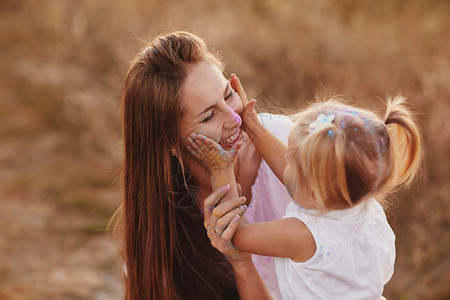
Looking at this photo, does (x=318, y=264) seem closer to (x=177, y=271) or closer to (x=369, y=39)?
(x=177, y=271)

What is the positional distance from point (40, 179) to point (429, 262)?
327 centimetres

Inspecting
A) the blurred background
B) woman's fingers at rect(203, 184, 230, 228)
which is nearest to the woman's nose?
woman's fingers at rect(203, 184, 230, 228)

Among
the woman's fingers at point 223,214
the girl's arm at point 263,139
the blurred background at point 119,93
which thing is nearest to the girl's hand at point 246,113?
the girl's arm at point 263,139

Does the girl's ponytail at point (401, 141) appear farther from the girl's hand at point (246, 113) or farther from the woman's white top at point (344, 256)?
the girl's hand at point (246, 113)

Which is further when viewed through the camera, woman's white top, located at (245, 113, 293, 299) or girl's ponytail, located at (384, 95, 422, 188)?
woman's white top, located at (245, 113, 293, 299)

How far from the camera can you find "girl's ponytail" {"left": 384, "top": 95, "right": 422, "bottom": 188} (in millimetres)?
1596

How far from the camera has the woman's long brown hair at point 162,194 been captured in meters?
1.87

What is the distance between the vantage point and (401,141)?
1643 millimetres

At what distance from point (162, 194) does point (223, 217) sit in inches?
15.9

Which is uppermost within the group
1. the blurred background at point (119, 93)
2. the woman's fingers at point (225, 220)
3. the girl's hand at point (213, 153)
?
the blurred background at point (119, 93)

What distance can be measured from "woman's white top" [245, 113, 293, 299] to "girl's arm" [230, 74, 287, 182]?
16cm

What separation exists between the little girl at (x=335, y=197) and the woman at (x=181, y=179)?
12 cm

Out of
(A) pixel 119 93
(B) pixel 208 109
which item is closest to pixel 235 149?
(B) pixel 208 109

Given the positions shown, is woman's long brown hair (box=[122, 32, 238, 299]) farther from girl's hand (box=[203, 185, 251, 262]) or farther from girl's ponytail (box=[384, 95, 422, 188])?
girl's ponytail (box=[384, 95, 422, 188])
